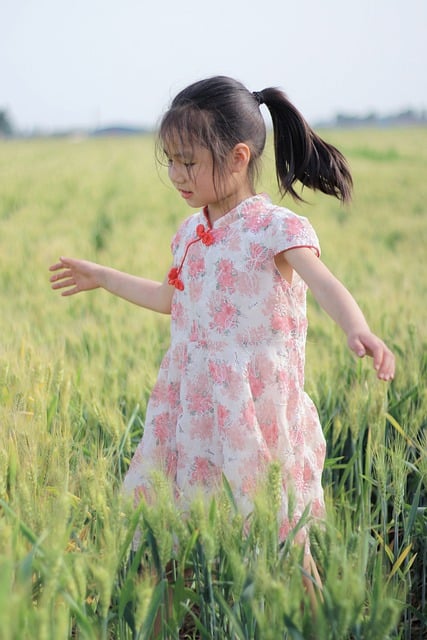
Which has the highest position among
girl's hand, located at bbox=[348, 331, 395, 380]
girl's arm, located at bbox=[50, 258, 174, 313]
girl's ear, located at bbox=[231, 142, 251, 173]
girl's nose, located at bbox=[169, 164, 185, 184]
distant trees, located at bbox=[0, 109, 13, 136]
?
distant trees, located at bbox=[0, 109, 13, 136]

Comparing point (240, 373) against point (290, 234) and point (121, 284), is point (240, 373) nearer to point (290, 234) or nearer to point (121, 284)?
point (290, 234)

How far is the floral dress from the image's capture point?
1.42m

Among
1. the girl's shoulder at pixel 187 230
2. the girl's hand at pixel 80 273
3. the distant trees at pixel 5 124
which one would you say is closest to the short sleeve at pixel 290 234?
the girl's shoulder at pixel 187 230

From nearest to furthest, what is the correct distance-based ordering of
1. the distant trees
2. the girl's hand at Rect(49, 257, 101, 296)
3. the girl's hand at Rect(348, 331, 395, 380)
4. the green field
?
the green field < the girl's hand at Rect(348, 331, 395, 380) < the girl's hand at Rect(49, 257, 101, 296) < the distant trees

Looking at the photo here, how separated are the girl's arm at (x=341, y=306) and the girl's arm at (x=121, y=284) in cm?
31

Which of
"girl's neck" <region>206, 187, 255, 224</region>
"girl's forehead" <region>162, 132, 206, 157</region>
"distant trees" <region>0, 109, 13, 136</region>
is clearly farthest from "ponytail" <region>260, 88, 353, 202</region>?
"distant trees" <region>0, 109, 13, 136</region>

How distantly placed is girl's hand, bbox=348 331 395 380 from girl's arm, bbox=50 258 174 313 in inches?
21.2

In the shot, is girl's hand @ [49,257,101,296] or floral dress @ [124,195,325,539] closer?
floral dress @ [124,195,325,539]

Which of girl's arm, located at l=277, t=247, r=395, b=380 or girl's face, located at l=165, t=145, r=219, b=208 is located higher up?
girl's face, located at l=165, t=145, r=219, b=208

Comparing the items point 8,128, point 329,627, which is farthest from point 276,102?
point 8,128

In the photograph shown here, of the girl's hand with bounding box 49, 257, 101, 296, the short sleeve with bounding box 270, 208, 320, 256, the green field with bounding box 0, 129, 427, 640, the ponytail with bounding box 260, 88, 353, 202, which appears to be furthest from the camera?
the girl's hand with bounding box 49, 257, 101, 296

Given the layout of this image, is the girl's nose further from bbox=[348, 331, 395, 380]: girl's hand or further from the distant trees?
the distant trees

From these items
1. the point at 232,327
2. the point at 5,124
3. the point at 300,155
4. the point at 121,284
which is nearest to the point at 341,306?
the point at 232,327

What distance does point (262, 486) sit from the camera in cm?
112
